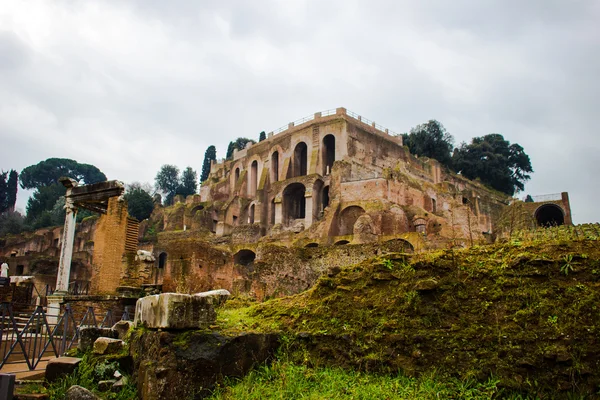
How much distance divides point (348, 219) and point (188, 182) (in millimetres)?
54220

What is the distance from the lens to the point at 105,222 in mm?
15305

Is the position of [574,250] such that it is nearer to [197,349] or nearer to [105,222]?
[197,349]

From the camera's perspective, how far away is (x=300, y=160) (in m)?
46.5

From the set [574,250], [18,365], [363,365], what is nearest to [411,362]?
[363,365]

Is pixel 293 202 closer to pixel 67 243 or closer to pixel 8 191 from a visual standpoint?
pixel 67 243

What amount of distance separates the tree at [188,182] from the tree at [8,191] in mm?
23284

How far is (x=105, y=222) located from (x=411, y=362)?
41.0 feet

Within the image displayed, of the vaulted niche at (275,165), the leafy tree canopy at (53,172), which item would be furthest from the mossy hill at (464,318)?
the leafy tree canopy at (53,172)

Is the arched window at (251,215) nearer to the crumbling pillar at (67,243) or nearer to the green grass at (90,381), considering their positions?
the crumbling pillar at (67,243)

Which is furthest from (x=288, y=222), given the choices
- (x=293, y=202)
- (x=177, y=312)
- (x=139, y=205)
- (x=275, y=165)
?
(x=177, y=312)

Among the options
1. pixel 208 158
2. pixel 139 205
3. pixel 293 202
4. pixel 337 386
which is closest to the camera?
pixel 337 386

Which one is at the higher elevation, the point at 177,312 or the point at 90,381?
the point at 177,312

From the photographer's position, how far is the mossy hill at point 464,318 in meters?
4.55

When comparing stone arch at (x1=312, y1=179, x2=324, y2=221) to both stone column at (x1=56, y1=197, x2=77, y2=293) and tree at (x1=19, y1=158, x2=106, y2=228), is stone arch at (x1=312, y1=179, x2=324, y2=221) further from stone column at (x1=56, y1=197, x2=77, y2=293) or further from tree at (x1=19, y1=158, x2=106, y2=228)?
tree at (x1=19, y1=158, x2=106, y2=228)
